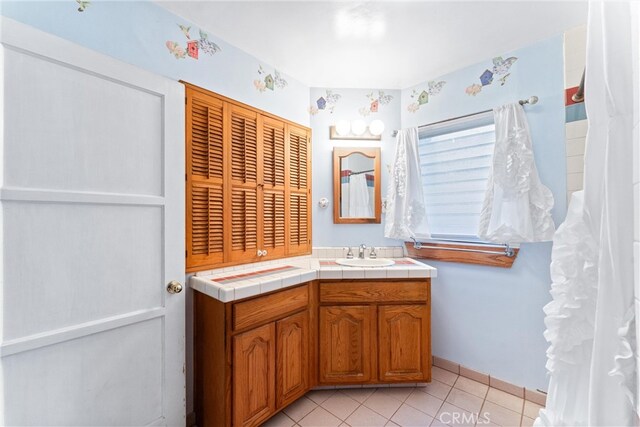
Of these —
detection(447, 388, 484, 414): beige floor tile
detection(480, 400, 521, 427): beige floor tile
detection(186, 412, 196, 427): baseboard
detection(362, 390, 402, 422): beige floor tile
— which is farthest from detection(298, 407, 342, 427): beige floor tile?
detection(480, 400, 521, 427): beige floor tile

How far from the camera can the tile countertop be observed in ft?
4.29

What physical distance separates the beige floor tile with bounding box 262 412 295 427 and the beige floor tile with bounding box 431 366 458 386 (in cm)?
107

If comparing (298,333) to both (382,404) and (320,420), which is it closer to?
(320,420)

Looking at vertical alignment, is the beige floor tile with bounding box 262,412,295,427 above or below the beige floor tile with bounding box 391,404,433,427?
below

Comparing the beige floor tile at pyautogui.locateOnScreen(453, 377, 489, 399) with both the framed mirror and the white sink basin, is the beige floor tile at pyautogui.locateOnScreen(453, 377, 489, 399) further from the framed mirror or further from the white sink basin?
the framed mirror

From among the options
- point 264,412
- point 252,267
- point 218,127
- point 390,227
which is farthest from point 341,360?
point 218,127

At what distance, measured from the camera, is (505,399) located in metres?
1.65

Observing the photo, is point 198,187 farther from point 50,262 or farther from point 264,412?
point 264,412

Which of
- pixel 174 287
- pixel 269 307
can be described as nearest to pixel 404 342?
pixel 269 307

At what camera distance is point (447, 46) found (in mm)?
1681

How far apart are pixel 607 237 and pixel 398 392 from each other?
1722 millimetres

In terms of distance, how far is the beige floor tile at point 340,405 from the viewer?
1.53 metres

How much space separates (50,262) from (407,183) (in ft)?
6.60

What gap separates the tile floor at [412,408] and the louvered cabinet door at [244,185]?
0.97 metres
